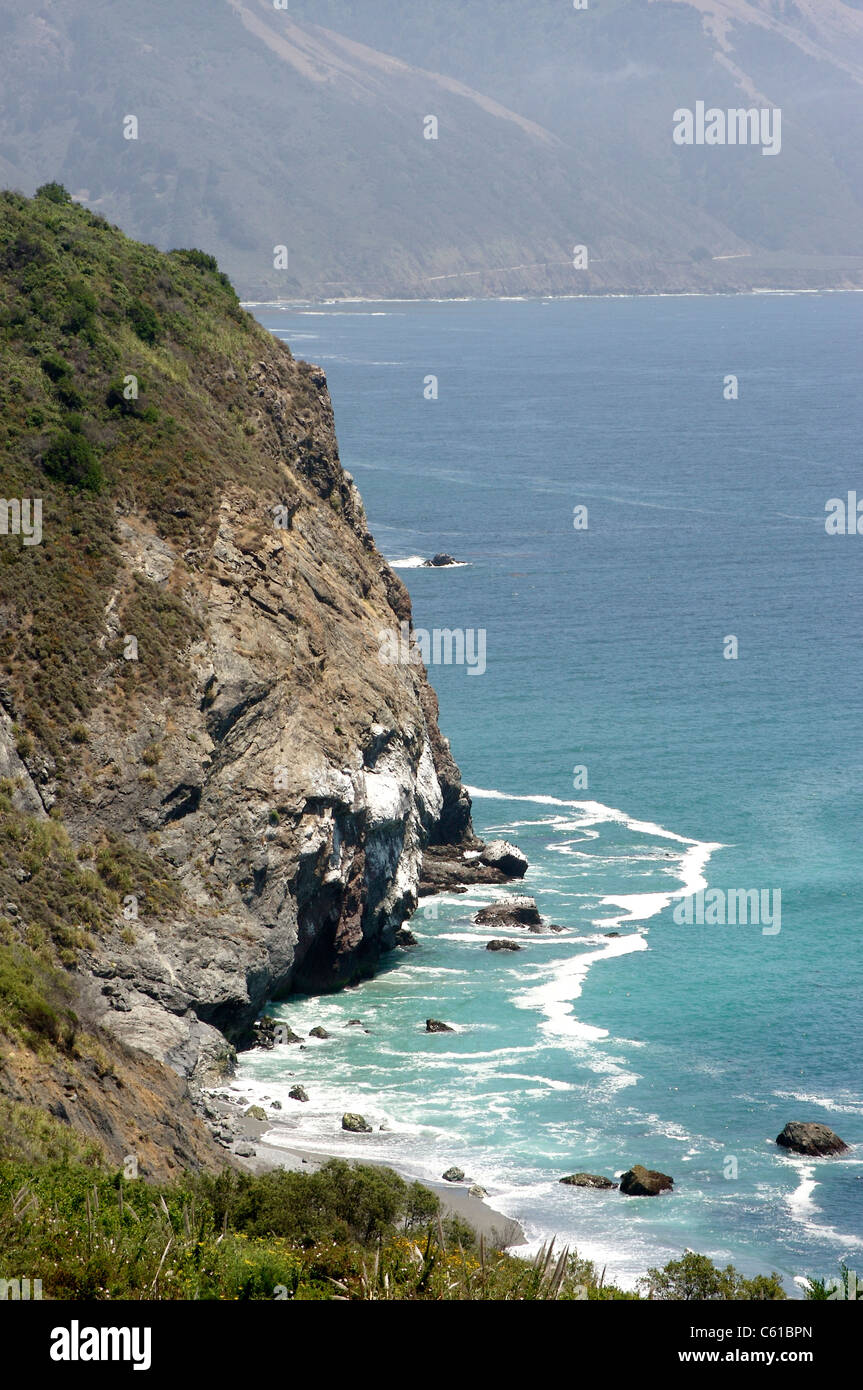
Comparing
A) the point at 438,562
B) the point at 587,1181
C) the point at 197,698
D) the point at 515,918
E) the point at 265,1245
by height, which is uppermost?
the point at 438,562

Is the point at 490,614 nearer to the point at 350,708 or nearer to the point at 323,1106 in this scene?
the point at 350,708

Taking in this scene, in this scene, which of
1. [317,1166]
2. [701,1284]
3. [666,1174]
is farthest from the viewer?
[666,1174]

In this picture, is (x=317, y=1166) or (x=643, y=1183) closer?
(x=317, y=1166)

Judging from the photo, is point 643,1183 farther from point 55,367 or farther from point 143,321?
point 143,321

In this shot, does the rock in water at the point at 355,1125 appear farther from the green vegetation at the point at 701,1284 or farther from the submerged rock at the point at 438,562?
the submerged rock at the point at 438,562

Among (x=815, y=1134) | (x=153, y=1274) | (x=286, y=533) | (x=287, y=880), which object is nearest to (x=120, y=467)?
(x=286, y=533)

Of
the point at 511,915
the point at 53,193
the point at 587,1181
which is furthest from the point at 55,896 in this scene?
the point at 53,193

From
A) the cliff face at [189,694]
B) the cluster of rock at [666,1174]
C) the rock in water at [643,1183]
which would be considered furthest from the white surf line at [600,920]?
the rock in water at [643,1183]

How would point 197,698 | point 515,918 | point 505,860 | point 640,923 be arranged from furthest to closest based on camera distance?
point 505,860 < point 640,923 < point 515,918 < point 197,698
